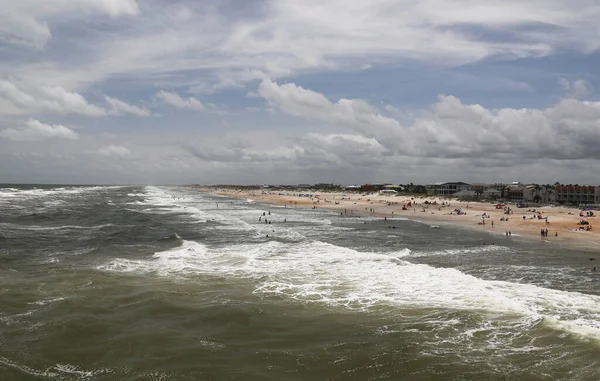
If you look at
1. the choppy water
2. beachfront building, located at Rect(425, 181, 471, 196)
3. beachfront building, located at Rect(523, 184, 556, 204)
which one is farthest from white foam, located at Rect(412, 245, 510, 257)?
beachfront building, located at Rect(425, 181, 471, 196)

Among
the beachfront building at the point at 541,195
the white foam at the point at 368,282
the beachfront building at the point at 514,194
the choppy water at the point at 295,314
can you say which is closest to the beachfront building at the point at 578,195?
the beachfront building at the point at 541,195

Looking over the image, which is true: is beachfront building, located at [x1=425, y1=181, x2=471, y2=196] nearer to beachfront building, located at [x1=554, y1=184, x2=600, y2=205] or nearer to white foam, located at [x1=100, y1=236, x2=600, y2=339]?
beachfront building, located at [x1=554, y1=184, x2=600, y2=205]

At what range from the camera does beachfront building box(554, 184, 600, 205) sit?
103 meters

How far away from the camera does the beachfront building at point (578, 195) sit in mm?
103438

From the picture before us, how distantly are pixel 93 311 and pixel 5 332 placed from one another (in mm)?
3015

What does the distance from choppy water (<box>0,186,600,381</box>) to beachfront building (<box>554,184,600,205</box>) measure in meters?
87.0

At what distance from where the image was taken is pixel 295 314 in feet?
55.9

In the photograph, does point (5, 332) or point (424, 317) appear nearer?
point (5, 332)

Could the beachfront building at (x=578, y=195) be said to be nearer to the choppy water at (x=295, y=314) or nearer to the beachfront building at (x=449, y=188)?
the beachfront building at (x=449, y=188)

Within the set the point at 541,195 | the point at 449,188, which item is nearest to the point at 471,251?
the point at 541,195

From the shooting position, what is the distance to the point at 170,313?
56.0ft

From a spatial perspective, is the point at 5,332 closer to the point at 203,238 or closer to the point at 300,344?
the point at 300,344

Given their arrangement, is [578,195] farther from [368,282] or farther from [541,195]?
[368,282]

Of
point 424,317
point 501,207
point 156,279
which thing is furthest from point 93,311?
point 501,207
